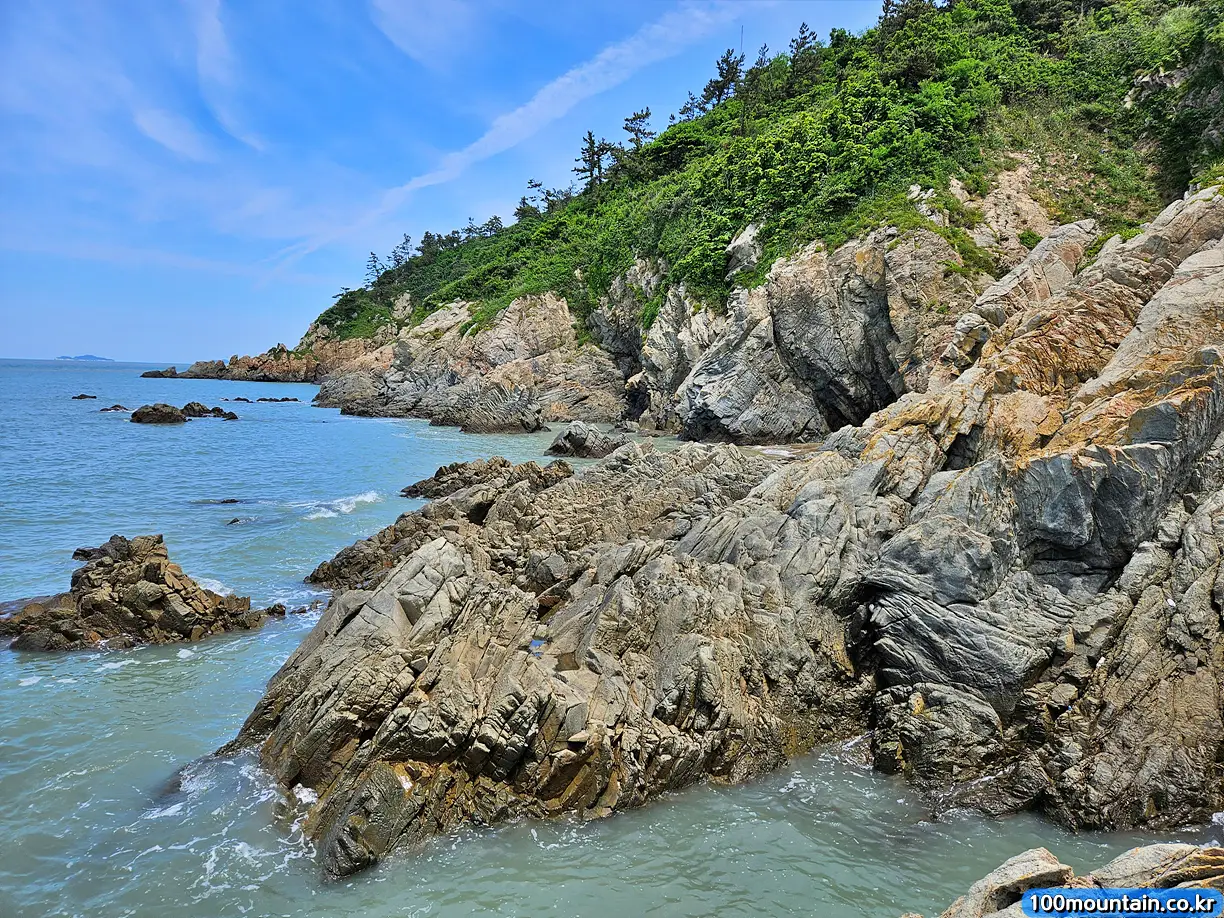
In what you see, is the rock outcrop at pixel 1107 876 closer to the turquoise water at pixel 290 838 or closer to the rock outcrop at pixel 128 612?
the turquoise water at pixel 290 838

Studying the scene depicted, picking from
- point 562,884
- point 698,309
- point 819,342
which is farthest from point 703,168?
point 562,884

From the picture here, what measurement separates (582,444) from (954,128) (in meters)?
25.2

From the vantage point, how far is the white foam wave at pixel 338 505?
24.9m

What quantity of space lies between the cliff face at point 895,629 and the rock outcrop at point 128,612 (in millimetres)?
4995

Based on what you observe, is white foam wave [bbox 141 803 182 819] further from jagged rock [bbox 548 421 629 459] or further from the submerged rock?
the submerged rock

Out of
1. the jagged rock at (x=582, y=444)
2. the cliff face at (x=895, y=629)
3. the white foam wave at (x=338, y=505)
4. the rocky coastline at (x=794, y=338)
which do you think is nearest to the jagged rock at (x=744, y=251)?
the rocky coastline at (x=794, y=338)

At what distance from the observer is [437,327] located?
70688 mm

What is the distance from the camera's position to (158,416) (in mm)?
55688

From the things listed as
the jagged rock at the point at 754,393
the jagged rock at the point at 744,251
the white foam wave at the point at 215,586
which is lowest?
the white foam wave at the point at 215,586

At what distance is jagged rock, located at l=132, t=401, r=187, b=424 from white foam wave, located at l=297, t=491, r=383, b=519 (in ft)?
122

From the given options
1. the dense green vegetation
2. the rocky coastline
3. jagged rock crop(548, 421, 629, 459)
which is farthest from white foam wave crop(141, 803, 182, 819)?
the dense green vegetation

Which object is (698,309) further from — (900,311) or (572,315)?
(572,315)

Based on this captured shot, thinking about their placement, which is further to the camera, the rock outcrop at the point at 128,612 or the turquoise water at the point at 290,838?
the rock outcrop at the point at 128,612

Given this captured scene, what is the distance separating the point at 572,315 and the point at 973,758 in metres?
54.2
